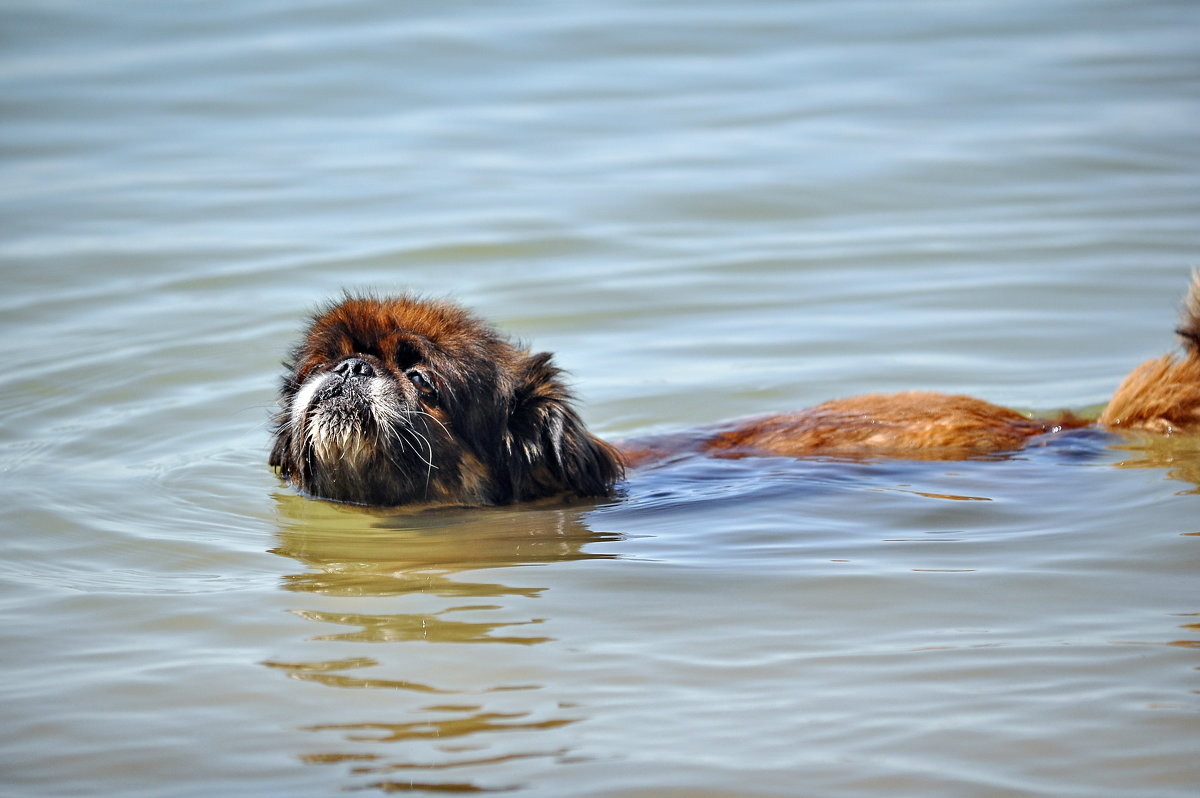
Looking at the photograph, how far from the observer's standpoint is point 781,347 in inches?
340

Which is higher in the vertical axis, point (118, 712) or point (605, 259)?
point (605, 259)

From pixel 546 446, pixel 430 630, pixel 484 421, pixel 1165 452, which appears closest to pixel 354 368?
pixel 484 421

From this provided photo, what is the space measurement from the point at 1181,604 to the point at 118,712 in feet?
10.6

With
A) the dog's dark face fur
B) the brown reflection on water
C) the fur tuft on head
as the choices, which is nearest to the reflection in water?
the dog's dark face fur

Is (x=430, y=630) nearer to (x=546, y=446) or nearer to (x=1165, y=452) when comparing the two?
(x=546, y=446)

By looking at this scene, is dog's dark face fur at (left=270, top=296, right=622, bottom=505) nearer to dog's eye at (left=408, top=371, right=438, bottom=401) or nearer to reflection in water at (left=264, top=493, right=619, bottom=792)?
dog's eye at (left=408, top=371, right=438, bottom=401)

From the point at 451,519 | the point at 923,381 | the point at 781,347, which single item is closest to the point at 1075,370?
the point at 923,381

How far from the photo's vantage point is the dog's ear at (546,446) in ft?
19.4

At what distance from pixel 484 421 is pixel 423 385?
1.06ft

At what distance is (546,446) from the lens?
601 centimetres

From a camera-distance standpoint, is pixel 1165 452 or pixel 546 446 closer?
pixel 546 446

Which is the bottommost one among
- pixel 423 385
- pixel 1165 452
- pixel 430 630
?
pixel 430 630

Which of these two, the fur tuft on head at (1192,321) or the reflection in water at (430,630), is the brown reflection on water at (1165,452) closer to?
the fur tuft on head at (1192,321)

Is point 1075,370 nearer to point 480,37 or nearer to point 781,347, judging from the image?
point 781,347
